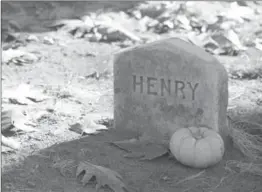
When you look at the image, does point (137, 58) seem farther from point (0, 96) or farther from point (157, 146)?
point (0, 96)

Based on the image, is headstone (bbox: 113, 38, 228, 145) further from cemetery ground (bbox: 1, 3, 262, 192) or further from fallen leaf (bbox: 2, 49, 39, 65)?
fallen leaf (bbox: 2, 49, 39, 65)

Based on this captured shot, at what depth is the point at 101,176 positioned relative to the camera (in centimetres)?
390

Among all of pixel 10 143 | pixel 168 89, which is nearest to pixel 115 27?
pixel 168 89

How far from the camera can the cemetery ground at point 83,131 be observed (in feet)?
13.0

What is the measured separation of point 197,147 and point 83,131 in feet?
3.57

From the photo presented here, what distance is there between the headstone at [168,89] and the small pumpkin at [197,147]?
23cm

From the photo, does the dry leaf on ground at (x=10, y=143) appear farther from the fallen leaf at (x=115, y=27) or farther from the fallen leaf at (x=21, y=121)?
the fallen leaf at (x=115, y=27)

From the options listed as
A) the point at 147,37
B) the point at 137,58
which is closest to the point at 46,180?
the point at 137,58

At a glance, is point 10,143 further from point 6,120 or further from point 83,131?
point 83,131

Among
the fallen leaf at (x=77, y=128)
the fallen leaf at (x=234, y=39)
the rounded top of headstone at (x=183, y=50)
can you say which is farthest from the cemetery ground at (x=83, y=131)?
the rounded top of headstone at (x=183, y=50)

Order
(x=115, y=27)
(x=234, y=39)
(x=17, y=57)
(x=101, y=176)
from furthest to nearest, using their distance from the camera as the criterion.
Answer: (x=115, y=27), (x=234, y=39), (x=17, y=57), (x=101, y=176)

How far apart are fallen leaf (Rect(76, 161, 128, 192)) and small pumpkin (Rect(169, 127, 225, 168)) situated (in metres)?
0.51

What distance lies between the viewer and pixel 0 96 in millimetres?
5316

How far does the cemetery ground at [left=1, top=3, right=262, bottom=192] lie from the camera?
3953 mm
